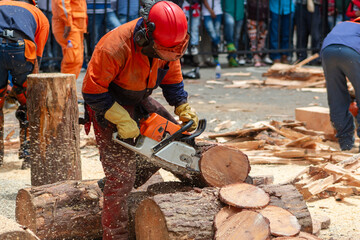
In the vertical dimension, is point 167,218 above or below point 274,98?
above

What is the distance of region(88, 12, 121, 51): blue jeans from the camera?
998 centimetres

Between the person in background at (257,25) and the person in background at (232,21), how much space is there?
0.26 meters

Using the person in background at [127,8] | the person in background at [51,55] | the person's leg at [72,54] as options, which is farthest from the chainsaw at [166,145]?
the person in background at [51,55]

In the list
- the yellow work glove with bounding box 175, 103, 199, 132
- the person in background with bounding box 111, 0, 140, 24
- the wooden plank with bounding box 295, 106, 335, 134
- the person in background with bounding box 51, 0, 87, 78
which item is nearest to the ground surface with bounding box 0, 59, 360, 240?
the wooden plank with bounding box 295, 106, 335, 134

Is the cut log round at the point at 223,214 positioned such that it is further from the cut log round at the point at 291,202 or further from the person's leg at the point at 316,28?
the person's leg at the point at 316,28

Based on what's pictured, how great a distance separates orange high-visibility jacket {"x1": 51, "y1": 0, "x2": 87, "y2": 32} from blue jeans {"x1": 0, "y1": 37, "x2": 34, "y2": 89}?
2.20 meters

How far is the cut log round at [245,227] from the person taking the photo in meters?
3.14

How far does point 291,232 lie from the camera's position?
3.21 meters

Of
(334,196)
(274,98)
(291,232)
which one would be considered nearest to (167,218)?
(291,232)

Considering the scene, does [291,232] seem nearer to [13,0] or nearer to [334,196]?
[334,196]

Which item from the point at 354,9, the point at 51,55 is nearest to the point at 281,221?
the point at 354,9

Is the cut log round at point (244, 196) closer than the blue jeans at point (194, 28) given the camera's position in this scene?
Yes

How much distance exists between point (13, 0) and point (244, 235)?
11.6ft

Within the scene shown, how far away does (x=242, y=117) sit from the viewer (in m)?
7.61
